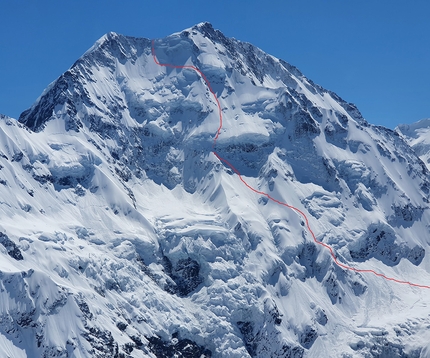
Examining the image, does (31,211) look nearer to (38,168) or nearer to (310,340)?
(38,168)

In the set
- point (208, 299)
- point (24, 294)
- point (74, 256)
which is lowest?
point (24, 294)

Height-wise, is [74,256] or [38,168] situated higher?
[38,168]

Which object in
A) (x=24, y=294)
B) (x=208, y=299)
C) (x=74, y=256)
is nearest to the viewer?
(x=24, y=294)

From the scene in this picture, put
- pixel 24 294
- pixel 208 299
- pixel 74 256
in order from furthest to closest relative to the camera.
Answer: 1. pixel 208 299
2. pixel 74 256
3. pixel 24 294

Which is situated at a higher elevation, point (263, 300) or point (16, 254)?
point (263, 300)

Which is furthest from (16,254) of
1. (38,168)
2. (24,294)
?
(38,168)

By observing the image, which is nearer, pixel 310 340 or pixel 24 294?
pixel 24 294

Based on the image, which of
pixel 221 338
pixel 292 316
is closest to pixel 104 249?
pixel 221 338

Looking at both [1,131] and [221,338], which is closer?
[221,338]

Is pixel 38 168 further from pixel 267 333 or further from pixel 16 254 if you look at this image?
pixel 267 333
